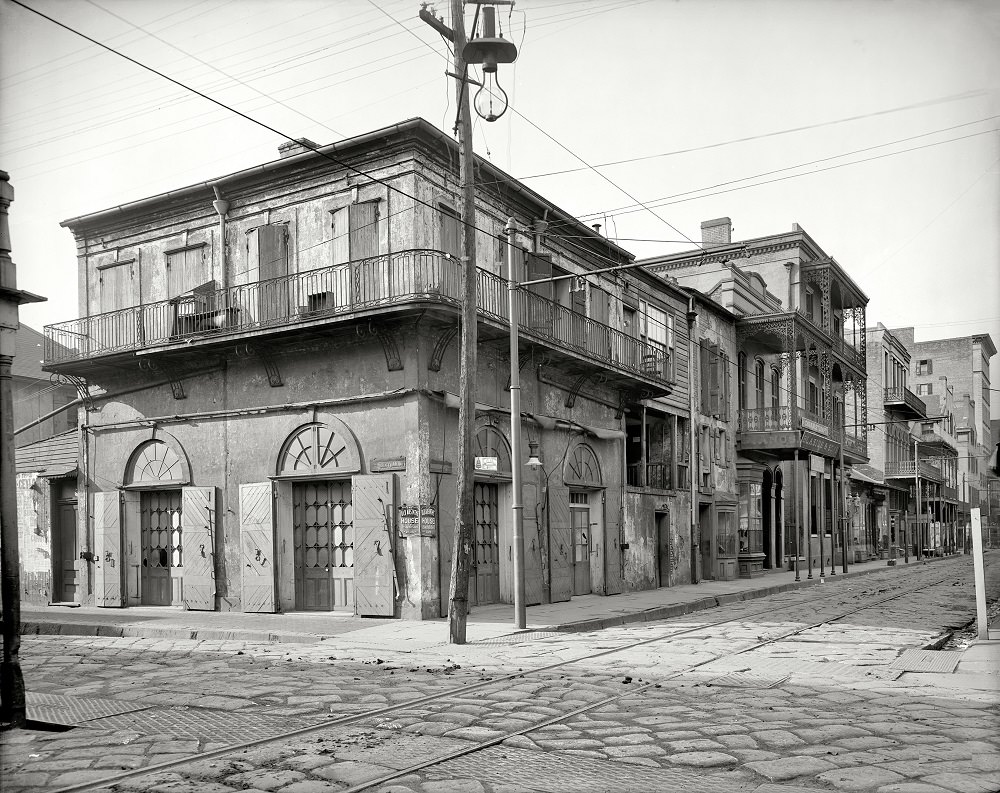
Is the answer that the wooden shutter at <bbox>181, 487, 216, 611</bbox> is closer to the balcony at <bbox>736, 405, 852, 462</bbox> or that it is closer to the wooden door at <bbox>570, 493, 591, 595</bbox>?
the wooden door at <bbox>570, 493, 591, 595</bbox>

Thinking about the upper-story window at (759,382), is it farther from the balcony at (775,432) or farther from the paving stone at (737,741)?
the paving stone at (737,741)

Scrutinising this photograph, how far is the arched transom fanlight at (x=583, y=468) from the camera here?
74.3ft

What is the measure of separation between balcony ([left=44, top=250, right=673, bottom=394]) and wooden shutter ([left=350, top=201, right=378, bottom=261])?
456mm

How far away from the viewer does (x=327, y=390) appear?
61.4 ft

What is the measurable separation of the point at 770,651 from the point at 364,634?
256 inches

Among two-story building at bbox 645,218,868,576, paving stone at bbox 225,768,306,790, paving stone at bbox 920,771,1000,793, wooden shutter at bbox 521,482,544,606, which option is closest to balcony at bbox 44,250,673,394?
wooden shutter at bbox 521,482,544,606

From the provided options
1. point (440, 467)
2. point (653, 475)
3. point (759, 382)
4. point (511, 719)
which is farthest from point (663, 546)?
point (511, 719)

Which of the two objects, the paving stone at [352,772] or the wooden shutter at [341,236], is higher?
the wooden shutter at [341,236]

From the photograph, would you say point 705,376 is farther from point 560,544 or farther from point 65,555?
point 65,555

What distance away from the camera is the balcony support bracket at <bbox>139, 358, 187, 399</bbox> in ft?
68.0

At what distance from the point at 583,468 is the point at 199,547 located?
9.33 meters

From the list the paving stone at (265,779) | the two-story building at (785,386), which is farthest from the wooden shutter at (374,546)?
the two-story building at (785,386)

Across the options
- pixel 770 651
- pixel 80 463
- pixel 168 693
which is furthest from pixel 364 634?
pixel 80 463

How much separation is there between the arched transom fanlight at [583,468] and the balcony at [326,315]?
212cm
